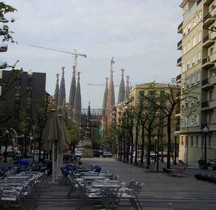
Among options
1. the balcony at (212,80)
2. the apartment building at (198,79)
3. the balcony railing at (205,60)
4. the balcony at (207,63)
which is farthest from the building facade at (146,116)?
the balcony railing at (205,60)

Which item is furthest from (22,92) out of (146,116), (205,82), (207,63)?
(146,116)

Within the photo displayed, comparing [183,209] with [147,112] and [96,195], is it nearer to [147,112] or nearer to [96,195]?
[96,195]

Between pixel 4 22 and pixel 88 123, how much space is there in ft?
362

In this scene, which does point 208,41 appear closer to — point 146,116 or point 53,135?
point 146,116

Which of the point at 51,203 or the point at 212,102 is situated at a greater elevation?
the point at 212,102

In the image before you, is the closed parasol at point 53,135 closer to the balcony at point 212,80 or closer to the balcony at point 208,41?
the balcony at point 212,80

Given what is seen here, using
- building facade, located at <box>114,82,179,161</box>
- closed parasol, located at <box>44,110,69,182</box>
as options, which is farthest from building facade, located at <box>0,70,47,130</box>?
closed parasol, located at <box>44,110,69,182</box>

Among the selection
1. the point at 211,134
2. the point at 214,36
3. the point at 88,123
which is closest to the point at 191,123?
the point at 211,134

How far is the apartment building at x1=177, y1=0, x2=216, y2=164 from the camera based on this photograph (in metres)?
67.8

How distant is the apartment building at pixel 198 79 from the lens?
2670 inches

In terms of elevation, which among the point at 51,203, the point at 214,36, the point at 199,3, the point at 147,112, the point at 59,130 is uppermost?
the point at 199,3

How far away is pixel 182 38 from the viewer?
3423 inches

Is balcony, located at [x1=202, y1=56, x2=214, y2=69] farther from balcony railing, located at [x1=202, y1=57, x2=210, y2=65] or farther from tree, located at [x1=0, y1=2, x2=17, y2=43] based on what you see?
tree, located at [x1=0, y1=2, x2=17, y2=43]

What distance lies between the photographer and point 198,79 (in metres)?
75.0
